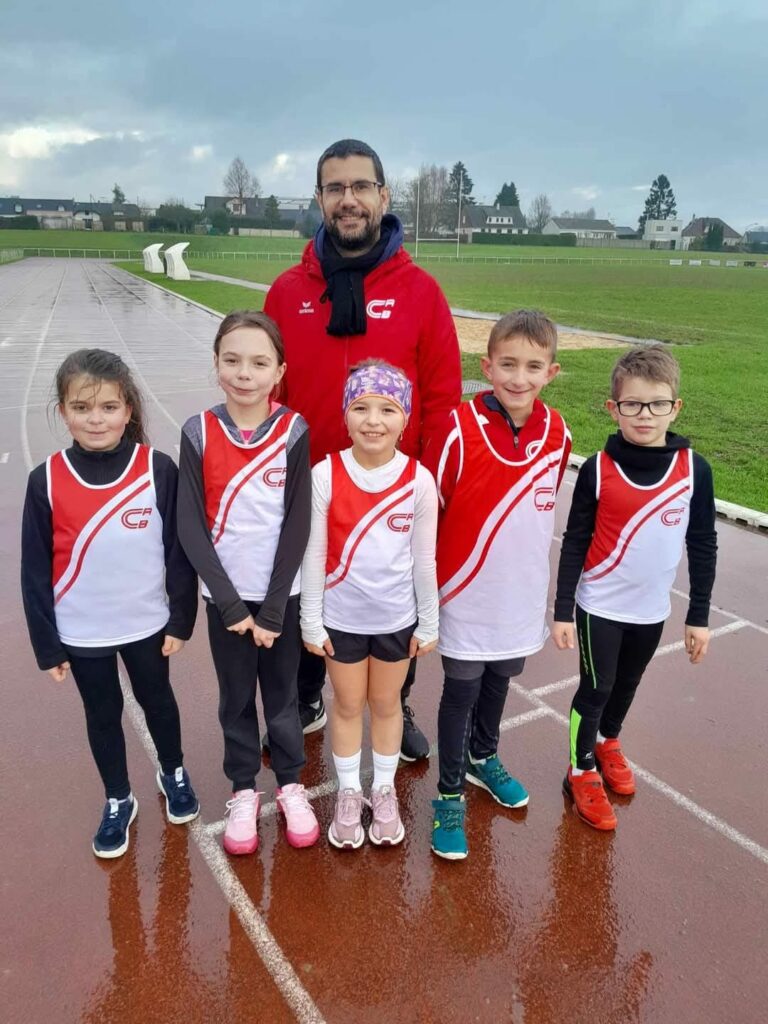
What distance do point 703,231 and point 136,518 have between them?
143021 millimetres

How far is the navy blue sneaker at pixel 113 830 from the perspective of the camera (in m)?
2.75

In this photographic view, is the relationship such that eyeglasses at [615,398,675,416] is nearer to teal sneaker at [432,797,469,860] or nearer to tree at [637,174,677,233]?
teal sneaker at [432,797,469,860]

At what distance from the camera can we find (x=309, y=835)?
2.83 metres

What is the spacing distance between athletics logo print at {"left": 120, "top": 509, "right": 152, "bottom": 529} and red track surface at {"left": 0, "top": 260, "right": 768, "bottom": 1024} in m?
1.30

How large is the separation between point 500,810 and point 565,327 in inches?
695

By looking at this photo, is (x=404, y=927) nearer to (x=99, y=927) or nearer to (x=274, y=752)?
(x=274, y=752)

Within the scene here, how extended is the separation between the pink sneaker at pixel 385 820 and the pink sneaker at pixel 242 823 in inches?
18.6

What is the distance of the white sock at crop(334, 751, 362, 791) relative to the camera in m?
2.89

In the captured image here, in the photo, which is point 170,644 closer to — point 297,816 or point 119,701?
point 119,701

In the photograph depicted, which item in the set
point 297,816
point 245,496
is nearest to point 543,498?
point 245,496

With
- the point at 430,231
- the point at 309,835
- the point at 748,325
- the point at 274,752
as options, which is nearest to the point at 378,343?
the point at 274,752

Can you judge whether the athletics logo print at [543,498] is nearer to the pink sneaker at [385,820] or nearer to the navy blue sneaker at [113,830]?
the pink sneaker at [385,820]

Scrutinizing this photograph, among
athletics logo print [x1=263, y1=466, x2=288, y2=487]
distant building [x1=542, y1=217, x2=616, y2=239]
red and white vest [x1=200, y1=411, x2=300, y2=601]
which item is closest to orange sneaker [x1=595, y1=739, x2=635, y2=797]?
red and white vest [x1=200, y1=411, x2=300, y2=601]

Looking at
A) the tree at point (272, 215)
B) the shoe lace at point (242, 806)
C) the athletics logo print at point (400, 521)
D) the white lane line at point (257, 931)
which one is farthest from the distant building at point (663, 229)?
the white lane line at point (257, 931)
